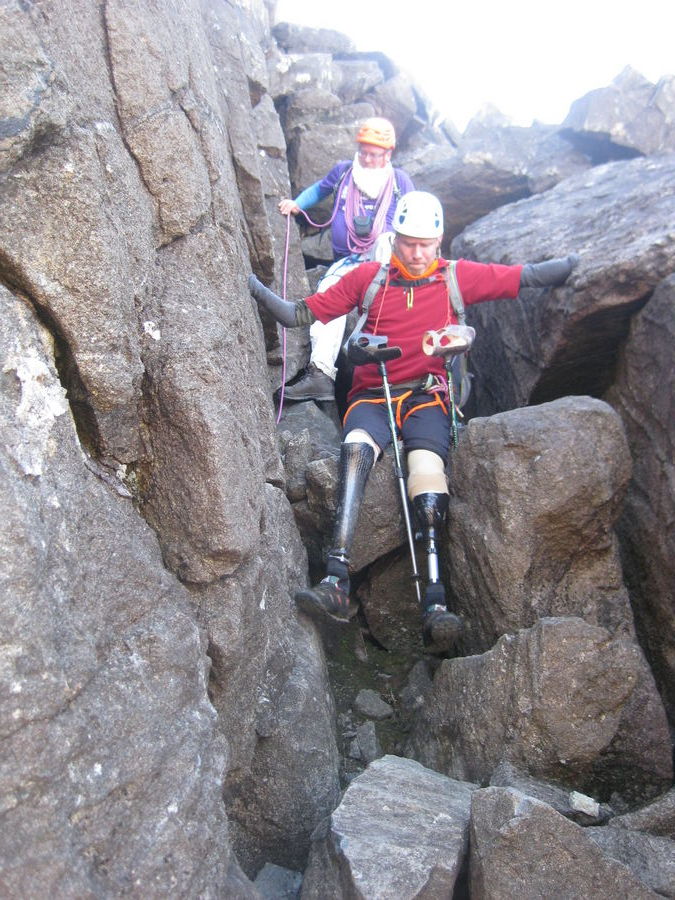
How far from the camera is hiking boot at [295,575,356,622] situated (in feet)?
21.5

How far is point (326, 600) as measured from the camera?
6566 millimetres

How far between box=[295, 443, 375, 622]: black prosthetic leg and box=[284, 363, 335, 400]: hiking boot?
2184 mm

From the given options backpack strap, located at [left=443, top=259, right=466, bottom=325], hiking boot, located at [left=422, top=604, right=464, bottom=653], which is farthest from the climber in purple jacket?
hiking boot, located at [left=422, top=604, right=464, bottom=653]

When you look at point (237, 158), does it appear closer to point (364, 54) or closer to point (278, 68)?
point (278, 68)

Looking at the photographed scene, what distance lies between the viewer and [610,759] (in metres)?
6.13

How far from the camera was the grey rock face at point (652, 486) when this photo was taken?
6.97 metres

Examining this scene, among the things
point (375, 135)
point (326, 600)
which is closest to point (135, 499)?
point (326, 600)

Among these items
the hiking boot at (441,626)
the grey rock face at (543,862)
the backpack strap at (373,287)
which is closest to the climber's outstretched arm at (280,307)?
the backpack strap at (373,287)

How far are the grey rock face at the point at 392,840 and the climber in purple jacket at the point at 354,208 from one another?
17.2 ft

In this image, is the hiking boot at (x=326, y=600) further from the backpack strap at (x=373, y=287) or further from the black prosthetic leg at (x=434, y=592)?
the backpack strap at (x=373, y=287)

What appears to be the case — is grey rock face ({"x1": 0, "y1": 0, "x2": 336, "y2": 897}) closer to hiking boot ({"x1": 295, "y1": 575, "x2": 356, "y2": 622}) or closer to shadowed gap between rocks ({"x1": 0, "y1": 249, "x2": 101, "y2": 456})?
shadowed gap between rocks ({"x1": 0, "y1": 249, "x2": 101, "y2": 456})

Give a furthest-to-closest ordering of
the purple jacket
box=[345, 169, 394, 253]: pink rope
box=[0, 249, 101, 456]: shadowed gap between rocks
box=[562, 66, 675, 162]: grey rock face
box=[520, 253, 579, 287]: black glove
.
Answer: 1. box=[562, 66, 675, 162]: grey rock face
2. the purple jacket
3. box=[345, 169, 394, 253]: pink rope
4. box=[520, 253, 579, 287]: black glove
5. box=[0, 249, 101, 456]: shadowed gap between rocks

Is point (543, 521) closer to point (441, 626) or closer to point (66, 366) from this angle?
point (441, 626)

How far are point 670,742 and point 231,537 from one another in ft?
12.3
